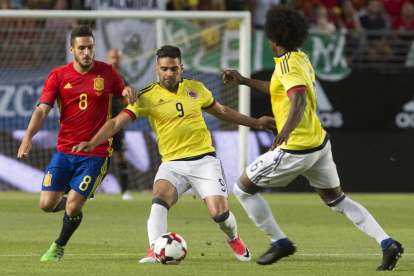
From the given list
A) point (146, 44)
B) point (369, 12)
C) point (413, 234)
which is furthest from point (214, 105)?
point (369, 12)

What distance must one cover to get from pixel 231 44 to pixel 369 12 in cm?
423

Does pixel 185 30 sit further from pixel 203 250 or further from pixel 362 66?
pixel 203 250

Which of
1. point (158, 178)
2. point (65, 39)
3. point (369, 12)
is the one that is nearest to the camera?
point (158, 178)

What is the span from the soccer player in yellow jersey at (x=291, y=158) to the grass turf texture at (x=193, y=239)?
0.26 meters

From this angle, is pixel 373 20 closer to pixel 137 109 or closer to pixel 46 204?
pixel 137 109

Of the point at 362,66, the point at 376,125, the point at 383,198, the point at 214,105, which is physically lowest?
the point at 383,198

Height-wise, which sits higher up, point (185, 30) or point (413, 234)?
point (185, 30)

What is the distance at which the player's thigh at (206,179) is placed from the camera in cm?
629

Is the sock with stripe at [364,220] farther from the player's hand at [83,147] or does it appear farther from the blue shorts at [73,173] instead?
the blue shorts at [73,173]

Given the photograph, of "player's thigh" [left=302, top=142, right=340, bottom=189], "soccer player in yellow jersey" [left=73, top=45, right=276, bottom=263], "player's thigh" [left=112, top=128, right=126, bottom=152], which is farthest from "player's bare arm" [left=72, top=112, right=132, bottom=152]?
"player's thigh" [left=112, top=128, right=126, bottom=152]

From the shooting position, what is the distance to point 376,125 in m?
14.7

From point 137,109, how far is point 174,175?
0.69 meters

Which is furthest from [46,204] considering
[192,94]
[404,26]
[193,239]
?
[404,26]

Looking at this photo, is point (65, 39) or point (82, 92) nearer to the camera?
point (82, 92)
